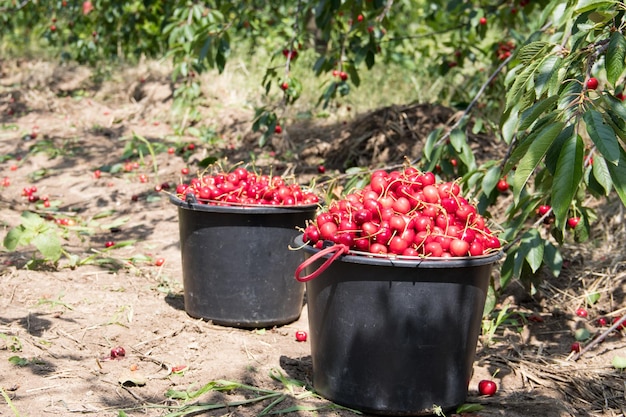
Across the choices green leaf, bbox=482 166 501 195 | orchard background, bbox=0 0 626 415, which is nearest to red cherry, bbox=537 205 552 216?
orchard background, bbox=0 0 626 415

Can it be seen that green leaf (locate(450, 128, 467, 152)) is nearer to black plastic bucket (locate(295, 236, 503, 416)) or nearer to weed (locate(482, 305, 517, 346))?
weed (locate(482, 305, 517, 346))

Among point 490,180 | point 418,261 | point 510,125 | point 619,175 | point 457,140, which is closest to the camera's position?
point 619,175

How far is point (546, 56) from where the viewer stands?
2.43 m

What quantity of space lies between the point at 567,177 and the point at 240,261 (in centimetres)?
204

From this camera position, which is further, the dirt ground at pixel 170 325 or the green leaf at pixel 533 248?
the green leaf at pixel 533 248

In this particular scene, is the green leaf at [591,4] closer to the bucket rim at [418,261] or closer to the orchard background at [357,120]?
the orchard background at [357,120]

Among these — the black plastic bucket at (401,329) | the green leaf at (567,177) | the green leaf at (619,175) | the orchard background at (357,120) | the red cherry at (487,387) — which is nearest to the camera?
the green leaf at (567,177)

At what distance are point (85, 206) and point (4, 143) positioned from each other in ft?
7.73

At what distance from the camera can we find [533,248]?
328 centimetres

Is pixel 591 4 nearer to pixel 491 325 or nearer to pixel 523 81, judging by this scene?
pixel 523 81

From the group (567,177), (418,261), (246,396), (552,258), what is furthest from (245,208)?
(567,177)

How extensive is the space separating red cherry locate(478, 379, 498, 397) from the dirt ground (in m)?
0.04

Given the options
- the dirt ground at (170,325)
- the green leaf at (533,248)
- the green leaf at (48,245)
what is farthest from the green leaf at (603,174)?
the green leaf at (48,245)

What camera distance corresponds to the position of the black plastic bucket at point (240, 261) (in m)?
3.48
